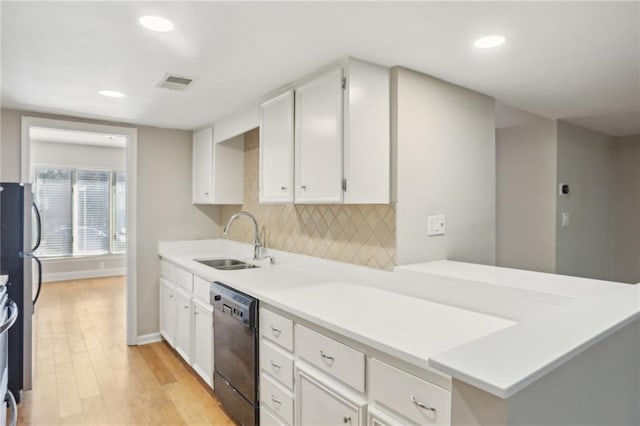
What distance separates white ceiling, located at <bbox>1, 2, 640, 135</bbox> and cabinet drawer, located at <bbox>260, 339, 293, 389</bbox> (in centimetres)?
152

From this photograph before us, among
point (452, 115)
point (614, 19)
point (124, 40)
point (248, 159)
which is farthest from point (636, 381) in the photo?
point (248, 159)

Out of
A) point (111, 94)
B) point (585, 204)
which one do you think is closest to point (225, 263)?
point (111, 94)

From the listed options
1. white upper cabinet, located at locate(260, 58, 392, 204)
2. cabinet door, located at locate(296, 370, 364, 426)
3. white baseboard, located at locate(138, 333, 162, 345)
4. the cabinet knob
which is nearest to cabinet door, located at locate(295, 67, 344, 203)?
white upper cabinet, located at locate(260, 58, 392, 204)

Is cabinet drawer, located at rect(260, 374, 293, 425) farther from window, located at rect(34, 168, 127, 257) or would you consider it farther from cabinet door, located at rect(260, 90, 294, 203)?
window, located at rect(34, 168, 127, 257)

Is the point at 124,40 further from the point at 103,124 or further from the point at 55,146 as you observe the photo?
the point at 55,146

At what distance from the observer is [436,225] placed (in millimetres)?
2334

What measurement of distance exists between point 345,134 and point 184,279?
1.93 metres

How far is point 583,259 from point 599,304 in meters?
2.87

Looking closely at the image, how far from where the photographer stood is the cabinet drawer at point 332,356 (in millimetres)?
1454

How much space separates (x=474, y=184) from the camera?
2.58 m

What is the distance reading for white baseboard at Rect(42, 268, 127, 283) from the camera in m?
6.54

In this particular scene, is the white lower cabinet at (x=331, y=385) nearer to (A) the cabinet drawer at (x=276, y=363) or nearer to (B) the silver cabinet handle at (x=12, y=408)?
(A) the cabinet drawer at (x=276, y=363)

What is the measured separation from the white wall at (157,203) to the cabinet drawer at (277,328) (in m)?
2.26

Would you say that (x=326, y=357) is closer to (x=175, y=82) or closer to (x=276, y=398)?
(x=276, y=398)
